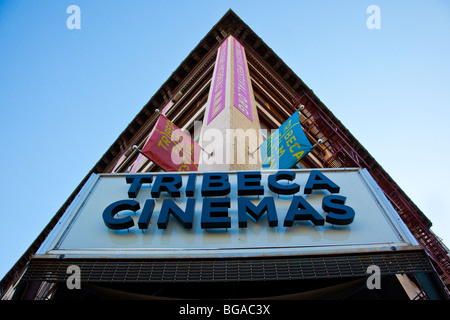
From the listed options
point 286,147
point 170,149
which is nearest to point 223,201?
point 286,147

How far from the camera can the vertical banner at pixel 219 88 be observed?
12.9m

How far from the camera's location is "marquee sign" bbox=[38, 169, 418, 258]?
5414mm

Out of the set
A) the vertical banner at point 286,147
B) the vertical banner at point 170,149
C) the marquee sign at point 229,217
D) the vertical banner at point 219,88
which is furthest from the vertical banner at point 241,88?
the marquee sign at point 229,217

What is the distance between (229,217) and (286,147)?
443cm

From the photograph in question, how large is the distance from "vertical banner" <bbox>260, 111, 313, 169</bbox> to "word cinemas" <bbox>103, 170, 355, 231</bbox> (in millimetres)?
2133

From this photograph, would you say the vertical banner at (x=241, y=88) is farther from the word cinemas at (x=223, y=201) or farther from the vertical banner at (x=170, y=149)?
the word cinemas at (x=223, y=201)

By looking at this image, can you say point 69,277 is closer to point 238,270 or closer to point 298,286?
point 238,270

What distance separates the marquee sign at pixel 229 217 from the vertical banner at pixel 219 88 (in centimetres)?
611

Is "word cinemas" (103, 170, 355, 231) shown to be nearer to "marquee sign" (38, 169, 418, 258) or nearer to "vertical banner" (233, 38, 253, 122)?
"marquee sign" (38, 169, 418, 258)

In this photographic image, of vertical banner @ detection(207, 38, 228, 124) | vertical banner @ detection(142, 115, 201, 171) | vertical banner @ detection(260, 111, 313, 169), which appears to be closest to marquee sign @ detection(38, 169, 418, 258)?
vertical banner @ detection(260, 111, 313, 169)

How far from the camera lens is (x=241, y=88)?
1477 cm
